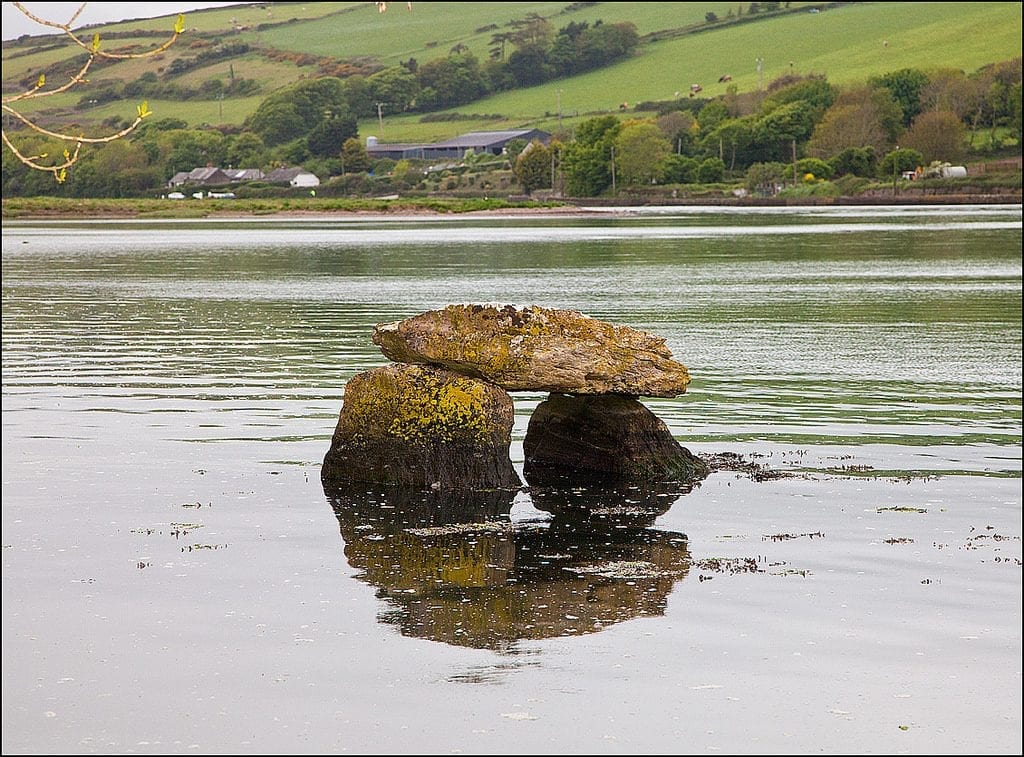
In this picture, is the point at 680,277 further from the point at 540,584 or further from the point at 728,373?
the point at 540,584

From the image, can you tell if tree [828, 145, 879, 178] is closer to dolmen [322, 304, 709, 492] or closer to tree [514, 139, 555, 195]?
tree [514, 139, 555, 195]

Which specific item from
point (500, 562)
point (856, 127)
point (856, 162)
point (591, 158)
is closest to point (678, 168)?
point (591, 158)

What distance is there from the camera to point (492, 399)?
17.9m

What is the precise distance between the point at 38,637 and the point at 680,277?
48772 mm

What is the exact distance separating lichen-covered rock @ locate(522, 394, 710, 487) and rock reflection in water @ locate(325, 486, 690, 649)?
39.1 inches

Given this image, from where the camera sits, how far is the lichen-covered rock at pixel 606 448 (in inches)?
739

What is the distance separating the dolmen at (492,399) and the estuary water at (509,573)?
0.80 m

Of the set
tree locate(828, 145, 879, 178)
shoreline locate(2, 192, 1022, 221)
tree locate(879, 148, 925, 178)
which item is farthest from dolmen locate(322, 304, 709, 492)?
tree locate(828, 145, 879, 178)

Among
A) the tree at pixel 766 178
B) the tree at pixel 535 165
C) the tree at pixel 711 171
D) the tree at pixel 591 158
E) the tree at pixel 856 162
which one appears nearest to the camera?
the tree at pixel 766 178

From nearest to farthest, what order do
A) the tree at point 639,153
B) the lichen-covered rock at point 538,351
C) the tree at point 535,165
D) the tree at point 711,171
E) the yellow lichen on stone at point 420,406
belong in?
the yellow lichen on stone at point 420,406, the lichen-covered rock at point 538,351, the tree at point 711,171, the tree at point 639,153, the tree at point 535,165

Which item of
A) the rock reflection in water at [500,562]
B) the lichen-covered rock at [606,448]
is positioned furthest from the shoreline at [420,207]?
the rock reflection in water at [500,562]

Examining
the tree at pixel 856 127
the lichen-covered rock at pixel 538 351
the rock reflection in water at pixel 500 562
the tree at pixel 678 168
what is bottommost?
the rock reflection in water at pixel 500 562

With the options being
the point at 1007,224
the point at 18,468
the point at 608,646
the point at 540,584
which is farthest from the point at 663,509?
the point at 1007,224

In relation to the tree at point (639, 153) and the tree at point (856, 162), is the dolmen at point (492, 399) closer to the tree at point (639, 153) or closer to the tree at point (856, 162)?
the tree at point (856, 162)
